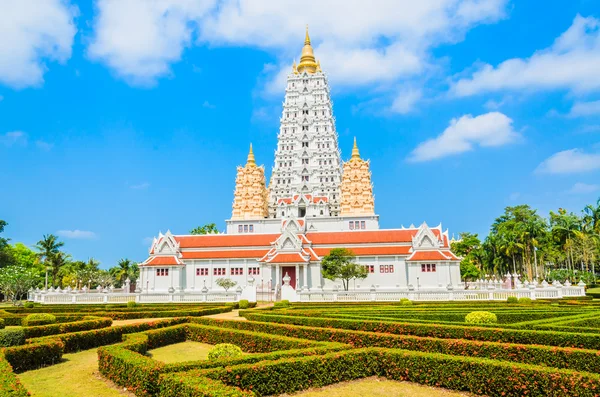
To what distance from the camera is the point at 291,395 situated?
39.5ft

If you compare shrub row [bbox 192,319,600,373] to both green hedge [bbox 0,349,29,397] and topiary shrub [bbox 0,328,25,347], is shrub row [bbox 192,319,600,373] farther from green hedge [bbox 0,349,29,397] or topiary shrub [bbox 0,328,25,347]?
green hedge [bbox 0,349,29,397]

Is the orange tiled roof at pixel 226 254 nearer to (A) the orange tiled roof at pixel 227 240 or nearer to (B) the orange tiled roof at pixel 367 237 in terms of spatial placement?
(A) the orange tiled roof at pixel 227 240

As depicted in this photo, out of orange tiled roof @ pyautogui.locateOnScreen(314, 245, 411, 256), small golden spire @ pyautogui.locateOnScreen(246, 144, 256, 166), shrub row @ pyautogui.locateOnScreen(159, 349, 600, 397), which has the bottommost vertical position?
shrub row @ pyautogui.locateOnScreen(159, 349, 600, 397)

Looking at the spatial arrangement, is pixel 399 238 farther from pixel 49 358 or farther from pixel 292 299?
pixel 49 358

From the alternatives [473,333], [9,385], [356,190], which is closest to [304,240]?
[356,190]

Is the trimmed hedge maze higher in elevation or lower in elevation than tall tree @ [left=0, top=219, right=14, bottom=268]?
lower

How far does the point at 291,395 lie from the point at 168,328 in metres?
9.90

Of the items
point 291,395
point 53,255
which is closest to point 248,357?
point 291,395

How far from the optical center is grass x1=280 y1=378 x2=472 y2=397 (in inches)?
473

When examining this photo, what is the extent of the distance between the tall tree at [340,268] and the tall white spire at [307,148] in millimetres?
34317

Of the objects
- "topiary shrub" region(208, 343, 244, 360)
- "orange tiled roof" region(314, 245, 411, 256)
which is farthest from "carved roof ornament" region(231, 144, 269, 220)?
"topiary shrub" region(208, 343, 244, 360)

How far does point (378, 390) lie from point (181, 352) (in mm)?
9046

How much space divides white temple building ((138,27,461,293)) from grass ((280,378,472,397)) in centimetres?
2881

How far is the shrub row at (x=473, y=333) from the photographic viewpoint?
14.0 m
